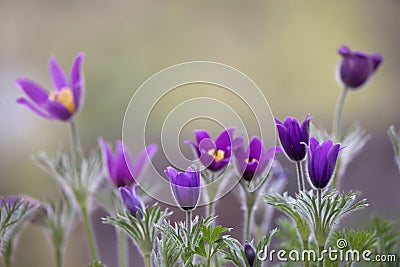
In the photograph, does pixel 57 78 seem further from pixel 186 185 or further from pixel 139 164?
pixel 186 185

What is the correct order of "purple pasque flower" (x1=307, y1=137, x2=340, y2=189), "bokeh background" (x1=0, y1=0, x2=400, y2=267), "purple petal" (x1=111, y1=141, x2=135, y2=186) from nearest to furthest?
"purple pasque flower" (x1=307, y1=137, x2=340, y2=189)
"purple petal" (x1=111, y1=141, x2=135, y2=186)
"bokeh background" (x1=0, y1=0, x2=400, y2=267)

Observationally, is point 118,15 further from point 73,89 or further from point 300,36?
point 73,89

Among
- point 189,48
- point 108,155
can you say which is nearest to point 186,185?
point 108,155

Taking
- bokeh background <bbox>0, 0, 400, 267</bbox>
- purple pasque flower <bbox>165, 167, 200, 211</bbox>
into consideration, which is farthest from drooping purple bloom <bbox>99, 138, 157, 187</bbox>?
bokeh background <bbox>0, 0, 400, 267</bbox>

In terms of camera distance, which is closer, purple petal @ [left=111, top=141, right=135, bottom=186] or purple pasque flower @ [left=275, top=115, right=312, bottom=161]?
purple pasque flower @ [left=275, top=115, right=312, bottom=161]

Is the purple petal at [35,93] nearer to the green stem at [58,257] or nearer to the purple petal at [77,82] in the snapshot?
the purple petal at [77,82]

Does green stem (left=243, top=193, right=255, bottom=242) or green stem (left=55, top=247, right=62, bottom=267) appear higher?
green stem (left=243, top=193, right=255, bottom=242)

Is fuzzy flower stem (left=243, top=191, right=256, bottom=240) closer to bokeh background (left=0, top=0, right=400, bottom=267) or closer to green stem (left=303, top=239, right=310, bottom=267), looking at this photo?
green stem (left=303, top=239, right=310, bottom=267)

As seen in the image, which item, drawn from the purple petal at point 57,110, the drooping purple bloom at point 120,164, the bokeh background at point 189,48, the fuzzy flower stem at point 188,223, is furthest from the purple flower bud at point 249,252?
the bokeh background at point 189,48
